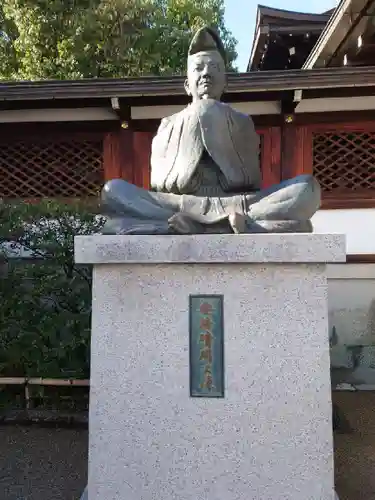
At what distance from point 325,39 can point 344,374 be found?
12.8 feet

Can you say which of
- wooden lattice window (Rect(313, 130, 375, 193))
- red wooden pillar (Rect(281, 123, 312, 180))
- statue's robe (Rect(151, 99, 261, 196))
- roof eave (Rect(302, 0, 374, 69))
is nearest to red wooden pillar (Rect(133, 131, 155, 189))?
red wooden pillar (Rect(281, 123, 312, 180))

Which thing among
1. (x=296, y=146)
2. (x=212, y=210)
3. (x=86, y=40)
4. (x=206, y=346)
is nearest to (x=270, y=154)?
(x=296, y=146)

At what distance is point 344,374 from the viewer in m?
5.82

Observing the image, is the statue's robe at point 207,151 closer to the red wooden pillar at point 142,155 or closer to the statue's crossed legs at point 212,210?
the statue's crossed legs at point 212,210

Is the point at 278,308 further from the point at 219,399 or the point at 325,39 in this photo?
the point at 325,39

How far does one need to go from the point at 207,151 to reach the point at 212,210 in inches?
15.2

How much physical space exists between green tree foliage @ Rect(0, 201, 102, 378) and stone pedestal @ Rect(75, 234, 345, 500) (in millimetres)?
2153

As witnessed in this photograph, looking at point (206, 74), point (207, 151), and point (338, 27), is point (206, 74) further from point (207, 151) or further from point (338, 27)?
point (338, 27)

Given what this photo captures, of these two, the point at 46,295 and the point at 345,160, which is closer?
the point at 46,295

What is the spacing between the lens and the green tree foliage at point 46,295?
4.60m

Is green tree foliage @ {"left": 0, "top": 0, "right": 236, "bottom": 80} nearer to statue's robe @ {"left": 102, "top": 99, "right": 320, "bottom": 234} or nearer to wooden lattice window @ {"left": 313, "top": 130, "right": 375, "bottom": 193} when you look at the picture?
wooden lattice window @ {"left": 313, "top": 130, "right": 375, "bottom": 193}

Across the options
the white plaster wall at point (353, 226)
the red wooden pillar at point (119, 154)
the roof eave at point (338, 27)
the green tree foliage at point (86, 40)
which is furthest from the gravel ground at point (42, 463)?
the green tree foliage at point (86, 40)

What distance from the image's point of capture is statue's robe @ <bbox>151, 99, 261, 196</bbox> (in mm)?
2822

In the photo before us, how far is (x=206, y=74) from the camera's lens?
9.78 feet
